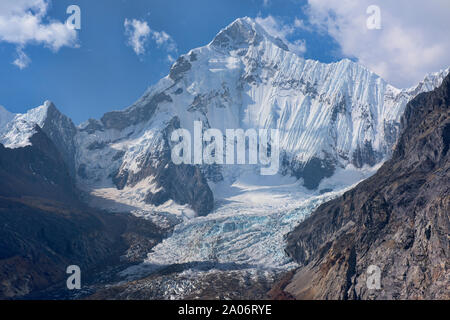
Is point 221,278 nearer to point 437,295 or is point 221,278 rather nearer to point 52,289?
point 52,289

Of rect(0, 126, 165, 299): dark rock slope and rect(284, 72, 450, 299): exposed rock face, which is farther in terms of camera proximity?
rect(0, 126, 165, 299): dark rock slope

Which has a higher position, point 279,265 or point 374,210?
point 374,210

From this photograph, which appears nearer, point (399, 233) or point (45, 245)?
point (399, 233)

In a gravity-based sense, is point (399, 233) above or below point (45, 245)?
above

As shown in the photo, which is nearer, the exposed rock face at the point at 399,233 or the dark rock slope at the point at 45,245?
the exposed rock face at the point at 399,233
